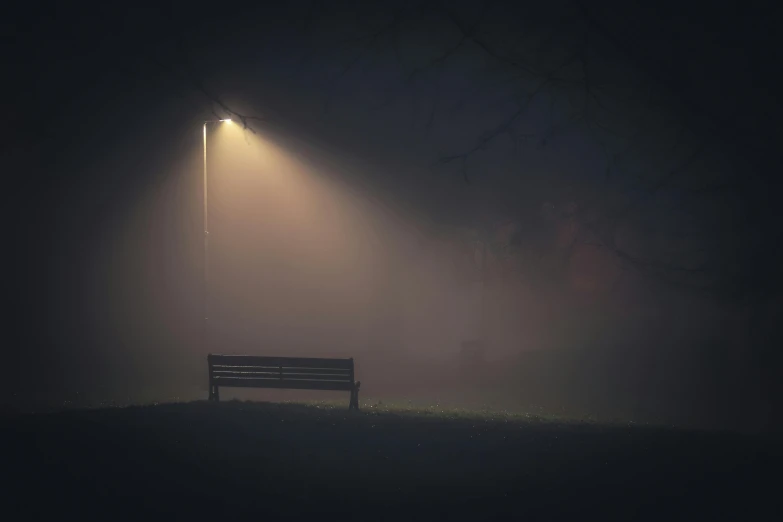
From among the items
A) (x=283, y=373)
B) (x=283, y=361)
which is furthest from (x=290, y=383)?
(x=283, y=361)

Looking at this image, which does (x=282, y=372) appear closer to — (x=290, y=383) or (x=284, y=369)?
(x=284, y=369)

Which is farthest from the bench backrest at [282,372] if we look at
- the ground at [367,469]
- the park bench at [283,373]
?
the ground at [367,469]

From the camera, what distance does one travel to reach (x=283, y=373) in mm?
9266

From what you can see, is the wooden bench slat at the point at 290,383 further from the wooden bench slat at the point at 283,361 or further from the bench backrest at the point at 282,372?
the wooden bench slat at the point at 283,361

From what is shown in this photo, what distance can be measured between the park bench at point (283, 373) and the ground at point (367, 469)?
1.31 meters

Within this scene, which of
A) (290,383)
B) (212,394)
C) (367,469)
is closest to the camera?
(367,469)

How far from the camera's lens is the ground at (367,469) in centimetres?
486

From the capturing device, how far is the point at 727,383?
11656 millimetres

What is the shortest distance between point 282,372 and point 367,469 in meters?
3.77

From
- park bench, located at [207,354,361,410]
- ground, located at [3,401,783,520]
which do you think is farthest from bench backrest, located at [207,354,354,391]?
ground, located at [3,401,783,520]

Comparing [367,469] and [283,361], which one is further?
[283,361]

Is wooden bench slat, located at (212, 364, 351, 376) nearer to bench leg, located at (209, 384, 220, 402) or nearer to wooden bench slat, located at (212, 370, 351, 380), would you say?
wooden bench slat, located at (212, 370, 351, 380)

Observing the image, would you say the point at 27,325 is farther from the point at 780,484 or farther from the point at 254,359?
the point at 780,484

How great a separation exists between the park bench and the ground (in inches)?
51.5
